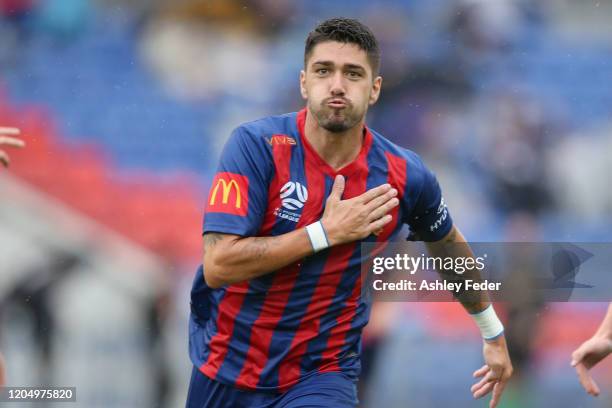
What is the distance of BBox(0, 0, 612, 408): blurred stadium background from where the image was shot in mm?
6613

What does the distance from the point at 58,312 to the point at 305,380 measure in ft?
10.8

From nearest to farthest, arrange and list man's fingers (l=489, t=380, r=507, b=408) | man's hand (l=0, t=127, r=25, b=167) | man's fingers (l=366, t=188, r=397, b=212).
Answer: man's hand (l=0, t=127, r=25, b=167)
man's fingers (l=366, t=188, r=397, b=212)
man's fingers (l=489, t=380, r=507, b=408)

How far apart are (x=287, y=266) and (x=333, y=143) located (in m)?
0.52

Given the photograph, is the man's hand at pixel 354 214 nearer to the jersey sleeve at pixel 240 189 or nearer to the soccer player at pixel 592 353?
the jersey sleeve at pixel 240 189

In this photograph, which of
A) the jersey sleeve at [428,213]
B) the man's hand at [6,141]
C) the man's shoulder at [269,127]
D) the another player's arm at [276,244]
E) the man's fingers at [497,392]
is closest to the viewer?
the man's hand at [6,141]

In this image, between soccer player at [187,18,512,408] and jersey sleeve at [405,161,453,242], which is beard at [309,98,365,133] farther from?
jersey sleeve at [405,161,453,242]

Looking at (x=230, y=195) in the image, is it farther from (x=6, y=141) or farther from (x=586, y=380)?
(x=586, y=380)

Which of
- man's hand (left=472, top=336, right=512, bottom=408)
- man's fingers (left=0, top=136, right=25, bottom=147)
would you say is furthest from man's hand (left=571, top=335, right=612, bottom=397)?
man's fingers (left=0, top=136, right=25, bottom=147)

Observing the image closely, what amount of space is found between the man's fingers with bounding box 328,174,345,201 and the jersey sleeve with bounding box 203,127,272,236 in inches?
10.0

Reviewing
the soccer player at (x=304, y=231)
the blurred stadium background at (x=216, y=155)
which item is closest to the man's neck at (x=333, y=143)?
the soccer player at (x=304, y=231)

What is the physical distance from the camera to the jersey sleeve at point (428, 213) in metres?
4.03

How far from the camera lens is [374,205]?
368 centimetres

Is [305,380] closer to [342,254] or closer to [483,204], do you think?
[342,254]

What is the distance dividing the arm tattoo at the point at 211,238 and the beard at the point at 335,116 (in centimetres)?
58
